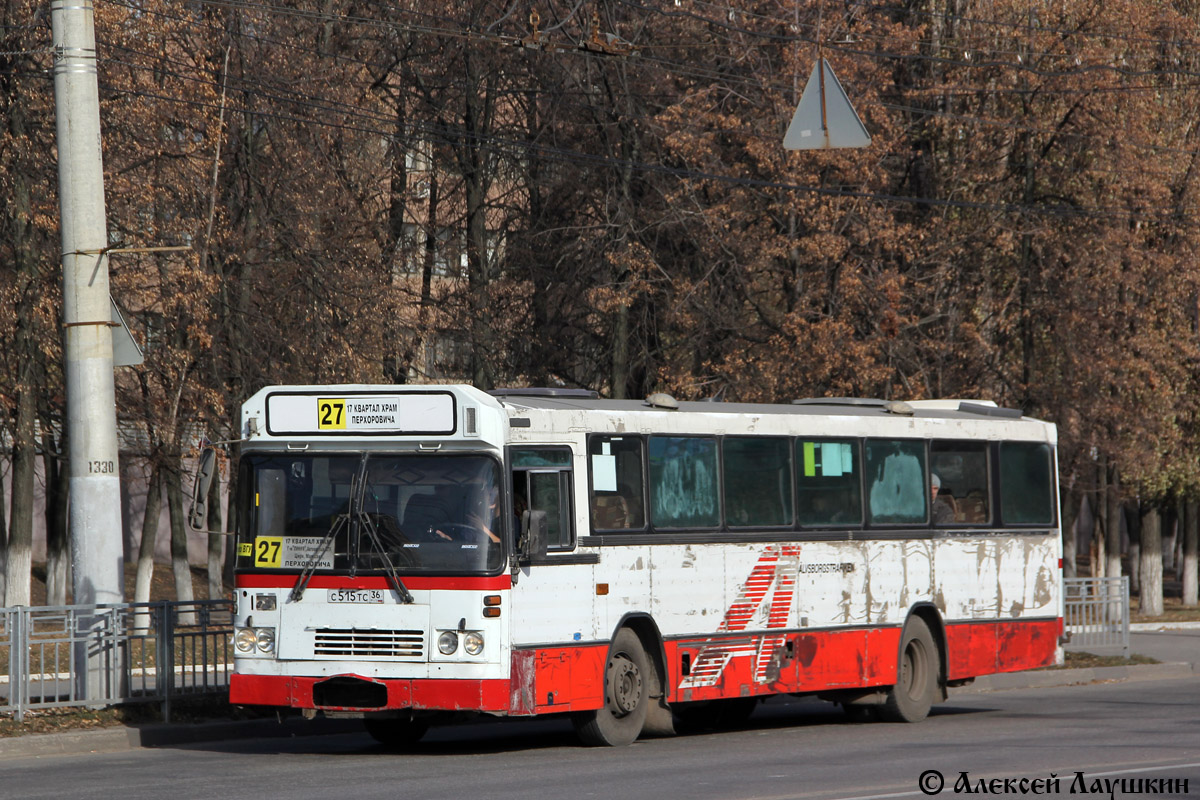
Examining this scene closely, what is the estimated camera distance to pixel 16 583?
28.9 meters

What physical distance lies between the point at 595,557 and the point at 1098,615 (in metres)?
12.5

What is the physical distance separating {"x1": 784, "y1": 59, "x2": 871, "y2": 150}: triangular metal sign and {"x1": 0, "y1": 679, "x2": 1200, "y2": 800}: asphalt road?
6.00m

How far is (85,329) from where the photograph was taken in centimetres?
1552

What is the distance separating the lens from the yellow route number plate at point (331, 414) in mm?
13281

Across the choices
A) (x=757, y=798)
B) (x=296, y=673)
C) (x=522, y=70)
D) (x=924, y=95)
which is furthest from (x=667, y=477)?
(x=522, y=70)

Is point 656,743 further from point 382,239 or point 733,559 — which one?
point 382,239

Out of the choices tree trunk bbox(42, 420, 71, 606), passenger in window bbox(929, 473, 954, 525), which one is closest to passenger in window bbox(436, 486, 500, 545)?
passenger in window bbox(929, 473, 954, 525)

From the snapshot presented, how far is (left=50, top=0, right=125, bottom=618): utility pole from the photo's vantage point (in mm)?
15453

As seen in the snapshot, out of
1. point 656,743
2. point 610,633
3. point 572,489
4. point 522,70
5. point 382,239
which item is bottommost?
point 656,743

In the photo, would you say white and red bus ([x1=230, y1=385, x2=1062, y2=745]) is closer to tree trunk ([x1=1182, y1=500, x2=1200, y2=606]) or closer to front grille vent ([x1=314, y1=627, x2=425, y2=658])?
front grille vent ([x1=314, y1=627, x2=425, y2=658])

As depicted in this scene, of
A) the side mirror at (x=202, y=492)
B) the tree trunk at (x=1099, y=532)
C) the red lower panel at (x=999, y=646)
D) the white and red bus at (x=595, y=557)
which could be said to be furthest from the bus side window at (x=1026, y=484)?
the tree trunk at (x=1099, y=532)

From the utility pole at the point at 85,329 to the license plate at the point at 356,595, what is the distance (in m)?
3.40

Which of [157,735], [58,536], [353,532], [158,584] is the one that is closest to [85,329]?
[157,735]

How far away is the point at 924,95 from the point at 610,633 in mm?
16875
